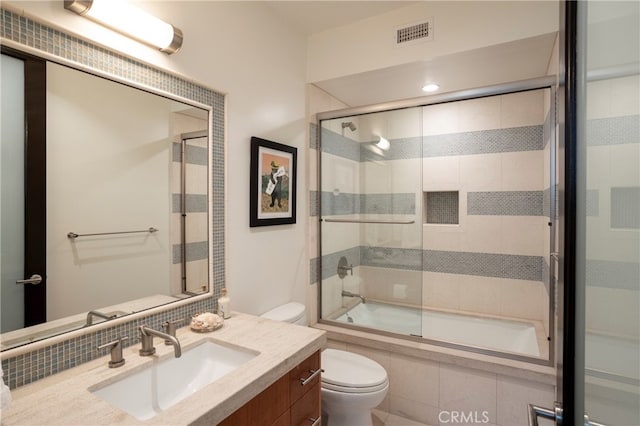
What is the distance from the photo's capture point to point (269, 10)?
7.03ft

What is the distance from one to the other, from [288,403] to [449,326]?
2135mm

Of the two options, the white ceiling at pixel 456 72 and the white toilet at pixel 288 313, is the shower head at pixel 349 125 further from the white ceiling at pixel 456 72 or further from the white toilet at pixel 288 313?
the white toilet at pixel 288 313

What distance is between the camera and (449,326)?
2924 mm

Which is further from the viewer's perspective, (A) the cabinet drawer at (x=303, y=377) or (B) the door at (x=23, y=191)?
(A) the cabinet drawer at (x=303, y=377)

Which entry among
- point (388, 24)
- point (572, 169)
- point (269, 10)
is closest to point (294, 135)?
point (269, 10)

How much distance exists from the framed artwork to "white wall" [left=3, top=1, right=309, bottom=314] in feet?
0.18

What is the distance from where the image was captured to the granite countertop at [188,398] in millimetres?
863

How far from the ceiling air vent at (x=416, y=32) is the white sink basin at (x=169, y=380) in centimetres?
214

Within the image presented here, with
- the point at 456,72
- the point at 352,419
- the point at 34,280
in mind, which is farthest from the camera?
the point at 456,72

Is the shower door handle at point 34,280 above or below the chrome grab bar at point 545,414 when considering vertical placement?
above

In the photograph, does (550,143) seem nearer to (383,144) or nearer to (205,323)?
(383,144)

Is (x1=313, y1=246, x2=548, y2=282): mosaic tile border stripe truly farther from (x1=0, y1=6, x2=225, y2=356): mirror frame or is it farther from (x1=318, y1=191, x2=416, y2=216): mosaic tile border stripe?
(x1=0, y1=6, x2=225, y2=356): mirror frame

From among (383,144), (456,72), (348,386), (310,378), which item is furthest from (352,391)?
(456,72)

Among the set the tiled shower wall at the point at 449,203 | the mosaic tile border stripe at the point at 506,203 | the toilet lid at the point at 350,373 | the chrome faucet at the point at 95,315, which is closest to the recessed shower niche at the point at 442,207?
the tiled shower wall at the point at 449,203
